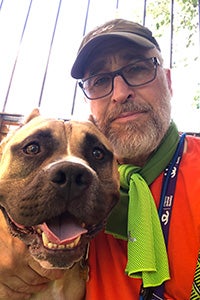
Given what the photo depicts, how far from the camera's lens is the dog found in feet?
4.53

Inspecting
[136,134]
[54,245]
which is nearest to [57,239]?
[54,245]

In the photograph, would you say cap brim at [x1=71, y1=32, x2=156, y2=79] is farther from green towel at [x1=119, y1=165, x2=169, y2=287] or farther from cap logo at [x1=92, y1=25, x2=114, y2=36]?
green towel at [x1=119, y1=165, x2=169, y2=287]

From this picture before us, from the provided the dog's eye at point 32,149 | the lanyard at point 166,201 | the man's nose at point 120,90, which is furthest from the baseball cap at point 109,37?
the dog's eye at point 32,149

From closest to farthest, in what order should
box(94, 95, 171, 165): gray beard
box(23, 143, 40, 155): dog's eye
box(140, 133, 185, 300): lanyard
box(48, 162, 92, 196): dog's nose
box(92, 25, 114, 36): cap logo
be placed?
box(48, 162, 92, 196): dog's nose, box(23, 143, 40, 155): dog's eye, box(140, 133, 185, 300): lanyard, box(94, 95, 171, 165): gray beard, box(92, 25, 114, 36): cap logo

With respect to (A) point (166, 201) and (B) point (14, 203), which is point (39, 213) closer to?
(B) point (14, 203)

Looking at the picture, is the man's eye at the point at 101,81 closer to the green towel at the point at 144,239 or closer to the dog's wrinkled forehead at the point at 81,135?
the dog's wrinkled forehead at the point at 81,135

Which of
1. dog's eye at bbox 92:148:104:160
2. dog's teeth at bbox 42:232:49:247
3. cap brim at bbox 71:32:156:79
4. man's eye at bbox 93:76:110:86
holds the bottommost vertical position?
dog's teeth at bbox 42:232:49:247

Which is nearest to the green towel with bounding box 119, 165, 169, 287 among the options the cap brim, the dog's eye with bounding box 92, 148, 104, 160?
the dog's eye with bounding box 92, 148, 104, 160

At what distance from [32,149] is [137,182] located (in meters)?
0.65

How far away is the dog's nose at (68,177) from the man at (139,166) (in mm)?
554

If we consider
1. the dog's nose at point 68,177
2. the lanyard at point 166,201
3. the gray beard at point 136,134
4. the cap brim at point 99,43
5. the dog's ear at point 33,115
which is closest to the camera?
the dog's nose at point 68,177

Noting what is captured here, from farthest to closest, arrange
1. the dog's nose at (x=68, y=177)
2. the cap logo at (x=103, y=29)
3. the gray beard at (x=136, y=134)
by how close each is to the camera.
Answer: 1. the cap logo at (x=103, y=29)
2. the gray beard at (x=136, y=134)
3. the dog's nose at (x=68, y=177)

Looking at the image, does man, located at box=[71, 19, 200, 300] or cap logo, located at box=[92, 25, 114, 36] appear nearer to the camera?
man, located at box=[71, 19, 200, 300]

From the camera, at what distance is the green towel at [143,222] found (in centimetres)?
169
